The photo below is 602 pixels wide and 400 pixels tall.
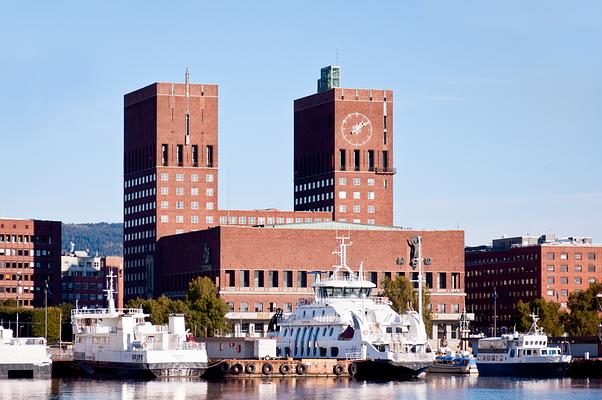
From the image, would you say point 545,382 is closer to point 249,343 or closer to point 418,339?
point 418,339

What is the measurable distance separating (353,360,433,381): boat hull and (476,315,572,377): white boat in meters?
22.7

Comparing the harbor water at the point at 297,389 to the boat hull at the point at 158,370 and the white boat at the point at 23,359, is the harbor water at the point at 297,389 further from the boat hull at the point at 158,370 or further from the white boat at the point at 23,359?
the white boat at the point at 23,359

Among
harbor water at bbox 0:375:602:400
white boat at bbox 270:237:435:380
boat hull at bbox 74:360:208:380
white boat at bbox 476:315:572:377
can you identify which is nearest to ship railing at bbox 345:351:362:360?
white boat at bbox 270:237:435:380

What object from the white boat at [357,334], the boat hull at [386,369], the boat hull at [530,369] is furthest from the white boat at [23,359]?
the boat hull at [530,369]

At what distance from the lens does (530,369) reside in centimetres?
19438

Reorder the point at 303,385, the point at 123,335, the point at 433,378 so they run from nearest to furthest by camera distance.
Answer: the point at 303,385, the point at 123,335, the point at 433,378

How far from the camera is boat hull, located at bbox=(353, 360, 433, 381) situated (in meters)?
175

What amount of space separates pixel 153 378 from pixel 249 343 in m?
21.2

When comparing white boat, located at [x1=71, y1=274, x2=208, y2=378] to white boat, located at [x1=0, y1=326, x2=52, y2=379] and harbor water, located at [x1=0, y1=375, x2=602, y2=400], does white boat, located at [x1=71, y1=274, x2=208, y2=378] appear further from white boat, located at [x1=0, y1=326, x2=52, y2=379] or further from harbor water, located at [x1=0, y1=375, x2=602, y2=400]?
white boat, located at [x1=0, y1=326, x2=52, y2=379]

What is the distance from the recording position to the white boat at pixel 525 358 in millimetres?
193750

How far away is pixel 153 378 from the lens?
16850cm

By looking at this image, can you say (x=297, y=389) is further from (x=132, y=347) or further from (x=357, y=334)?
(x=132, y=347)

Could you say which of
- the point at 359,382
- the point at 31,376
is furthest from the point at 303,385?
the point at 31,376

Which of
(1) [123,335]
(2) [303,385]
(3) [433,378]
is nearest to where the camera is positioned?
(2) [303,385]
